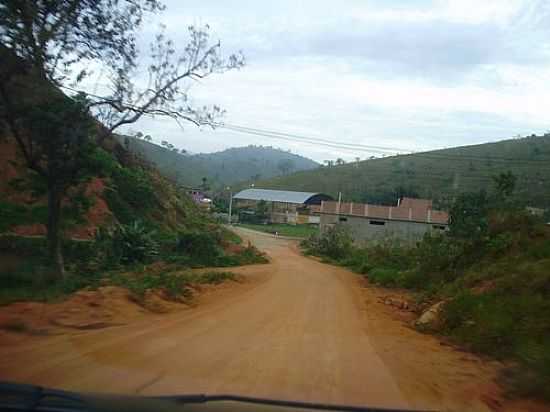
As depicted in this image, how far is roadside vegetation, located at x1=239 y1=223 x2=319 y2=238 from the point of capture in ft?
172

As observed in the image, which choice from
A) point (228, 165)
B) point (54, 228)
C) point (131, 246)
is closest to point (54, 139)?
point (54, 228)

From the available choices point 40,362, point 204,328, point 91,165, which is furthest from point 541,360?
point 91,165

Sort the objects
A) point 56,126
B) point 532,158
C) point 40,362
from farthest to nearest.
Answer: point 532,158 < point 56,126 < point 40,362

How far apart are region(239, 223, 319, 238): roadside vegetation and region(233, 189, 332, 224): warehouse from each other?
238 centimetres

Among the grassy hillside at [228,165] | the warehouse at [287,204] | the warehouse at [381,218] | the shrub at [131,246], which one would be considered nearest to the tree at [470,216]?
the shrub at [131,246]

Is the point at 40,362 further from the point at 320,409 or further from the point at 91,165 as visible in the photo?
the point at 91,165

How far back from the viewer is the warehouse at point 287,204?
6569cm

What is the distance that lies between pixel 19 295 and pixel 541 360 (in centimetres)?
827

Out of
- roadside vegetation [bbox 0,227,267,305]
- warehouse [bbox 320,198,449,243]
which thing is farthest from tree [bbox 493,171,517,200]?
warehouse [bbox 320,198,449,243]

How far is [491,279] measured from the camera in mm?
12961

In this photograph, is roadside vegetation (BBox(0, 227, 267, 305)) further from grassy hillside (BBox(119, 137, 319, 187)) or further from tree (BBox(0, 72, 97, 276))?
grassy hillside (BBox(119, 137, 319, 187))

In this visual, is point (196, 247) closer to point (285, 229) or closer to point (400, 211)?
point (400, 211)

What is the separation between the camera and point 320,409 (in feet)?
16.0

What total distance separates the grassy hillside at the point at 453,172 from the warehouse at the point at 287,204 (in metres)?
3.38
